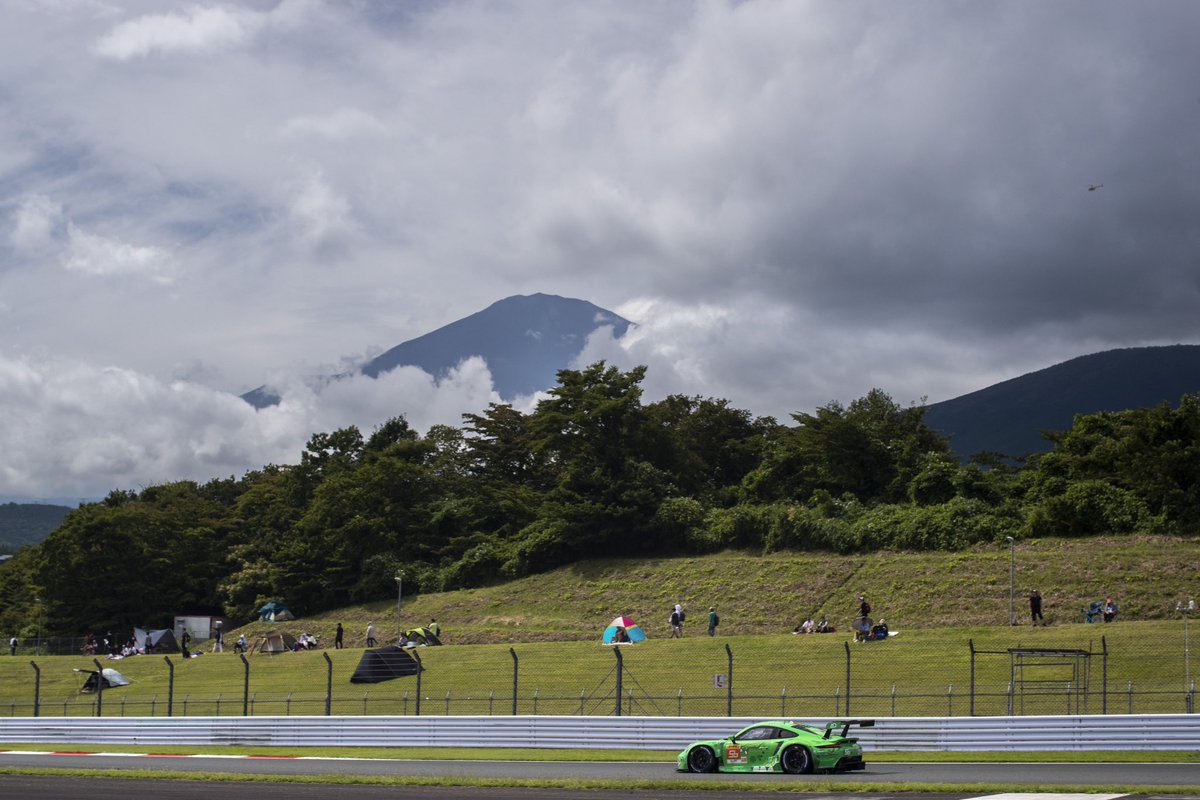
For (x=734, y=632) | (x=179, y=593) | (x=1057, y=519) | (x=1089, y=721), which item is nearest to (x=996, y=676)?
(x=1089, y=721)

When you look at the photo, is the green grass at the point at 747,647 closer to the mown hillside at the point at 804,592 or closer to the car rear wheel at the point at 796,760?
the mown hillside at the point at 804,592

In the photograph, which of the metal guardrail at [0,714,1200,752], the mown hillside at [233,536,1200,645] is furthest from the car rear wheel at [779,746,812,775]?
the mown hillside at [233,536,1200,645]

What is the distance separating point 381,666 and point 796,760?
24.3m

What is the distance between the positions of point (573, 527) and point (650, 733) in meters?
41.5

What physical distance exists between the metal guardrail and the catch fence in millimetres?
1289

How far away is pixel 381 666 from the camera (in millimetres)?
43688

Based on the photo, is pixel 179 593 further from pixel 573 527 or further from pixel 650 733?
pixel 650 733

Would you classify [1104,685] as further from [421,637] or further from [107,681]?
[107,681]

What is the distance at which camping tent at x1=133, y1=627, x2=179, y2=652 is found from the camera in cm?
6538

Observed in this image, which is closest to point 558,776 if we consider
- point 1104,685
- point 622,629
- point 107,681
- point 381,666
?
point 1104,685

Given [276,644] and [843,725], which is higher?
[843,725]

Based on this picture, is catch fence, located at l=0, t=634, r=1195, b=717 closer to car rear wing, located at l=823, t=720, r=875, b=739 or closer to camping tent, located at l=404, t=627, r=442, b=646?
camping tent, located at l=404, t=627, r=442, b=646

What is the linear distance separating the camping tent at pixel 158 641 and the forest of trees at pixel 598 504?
10920 mm

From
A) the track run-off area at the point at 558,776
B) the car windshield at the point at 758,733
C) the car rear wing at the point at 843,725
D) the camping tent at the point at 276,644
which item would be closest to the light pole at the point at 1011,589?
the car rear wing at the point at 843,725
